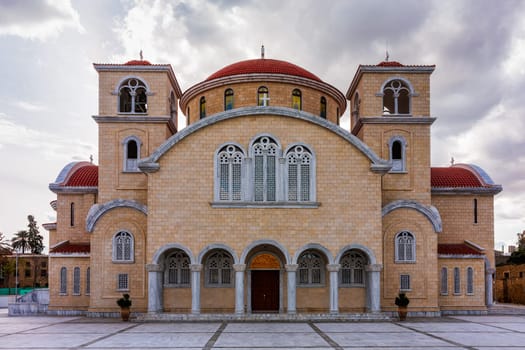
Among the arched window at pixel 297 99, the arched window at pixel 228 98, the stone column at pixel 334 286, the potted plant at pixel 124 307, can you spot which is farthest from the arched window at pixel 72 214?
the stone column at pixel 334 286

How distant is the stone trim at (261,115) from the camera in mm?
27281

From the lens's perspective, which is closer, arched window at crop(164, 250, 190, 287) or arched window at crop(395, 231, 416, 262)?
arched window at crop(164, 250, 190, 287)

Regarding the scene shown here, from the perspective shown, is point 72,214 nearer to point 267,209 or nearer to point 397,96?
point 267,209

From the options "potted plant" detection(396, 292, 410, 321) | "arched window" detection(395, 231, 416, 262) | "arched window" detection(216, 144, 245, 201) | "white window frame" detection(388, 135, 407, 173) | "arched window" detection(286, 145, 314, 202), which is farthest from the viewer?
"white window frame" detection(388, 135, 407, 173)

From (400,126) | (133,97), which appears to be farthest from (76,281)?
(400,126)

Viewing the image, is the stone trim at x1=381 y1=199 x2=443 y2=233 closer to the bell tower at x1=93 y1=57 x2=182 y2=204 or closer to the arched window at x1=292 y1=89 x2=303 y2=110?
the arched window at x1=292 y1=89 x2=303 y2=110

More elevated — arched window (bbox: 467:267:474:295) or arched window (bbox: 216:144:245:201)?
arched window (bbox: 216:144:245:201)

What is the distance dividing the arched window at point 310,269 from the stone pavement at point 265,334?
3458 mm

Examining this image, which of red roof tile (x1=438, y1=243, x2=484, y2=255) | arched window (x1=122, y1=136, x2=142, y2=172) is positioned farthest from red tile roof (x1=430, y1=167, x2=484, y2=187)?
arched window (x1=122, y1=136, x2=142, y2=172)

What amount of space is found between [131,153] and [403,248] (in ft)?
50.5

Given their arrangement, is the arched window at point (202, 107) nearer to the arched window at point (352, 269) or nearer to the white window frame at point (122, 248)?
the white window frame at point (122, 248)

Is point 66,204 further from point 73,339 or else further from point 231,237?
point 73,339

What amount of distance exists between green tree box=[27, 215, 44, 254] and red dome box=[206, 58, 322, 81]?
71.3 metres

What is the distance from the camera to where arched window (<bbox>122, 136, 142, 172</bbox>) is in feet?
97.9
